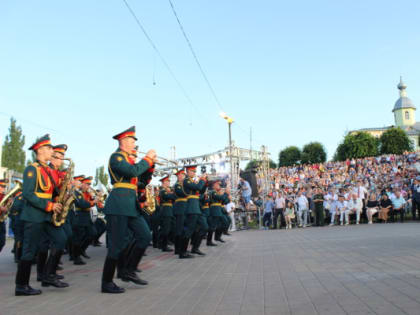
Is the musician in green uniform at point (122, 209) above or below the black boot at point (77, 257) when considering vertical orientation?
above

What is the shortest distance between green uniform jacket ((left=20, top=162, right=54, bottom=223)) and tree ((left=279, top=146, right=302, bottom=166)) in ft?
278

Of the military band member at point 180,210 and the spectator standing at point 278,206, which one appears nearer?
the military band member at point 180,210

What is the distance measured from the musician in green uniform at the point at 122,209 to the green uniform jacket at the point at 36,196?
0.80 metres

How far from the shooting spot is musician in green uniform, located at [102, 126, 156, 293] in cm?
539

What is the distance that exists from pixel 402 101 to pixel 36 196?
15461 cm

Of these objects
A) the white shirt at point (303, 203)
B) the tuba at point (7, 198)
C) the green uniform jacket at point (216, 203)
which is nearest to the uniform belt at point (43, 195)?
the tuba at point (7, 198)

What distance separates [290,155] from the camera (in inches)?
3494

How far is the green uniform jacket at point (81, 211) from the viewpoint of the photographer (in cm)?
981

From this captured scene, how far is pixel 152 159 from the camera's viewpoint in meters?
5.64

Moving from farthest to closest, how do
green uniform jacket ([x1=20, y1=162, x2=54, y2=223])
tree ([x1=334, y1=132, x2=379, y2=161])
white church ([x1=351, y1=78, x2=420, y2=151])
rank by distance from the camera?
white church ([x1=351, y1=78, x2=420, y2=151]) < tree ([x1=334, y1=132, x2=379, y2=161]) < green uniform jacket ([x1=20, y1=162, x2=54, y2=223])

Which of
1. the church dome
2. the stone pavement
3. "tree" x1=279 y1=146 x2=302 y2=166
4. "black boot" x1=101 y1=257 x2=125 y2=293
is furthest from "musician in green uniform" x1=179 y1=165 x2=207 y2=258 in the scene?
the church dome

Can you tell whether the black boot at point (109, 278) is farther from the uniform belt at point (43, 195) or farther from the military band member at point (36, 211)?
the uniform belt at point (43, 195)

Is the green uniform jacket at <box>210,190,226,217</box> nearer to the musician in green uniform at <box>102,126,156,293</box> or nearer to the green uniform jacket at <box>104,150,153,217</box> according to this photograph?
the musician in green uniform at <box>102,126,156,293</box>

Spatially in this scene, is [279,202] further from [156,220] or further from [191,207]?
[191,207]
